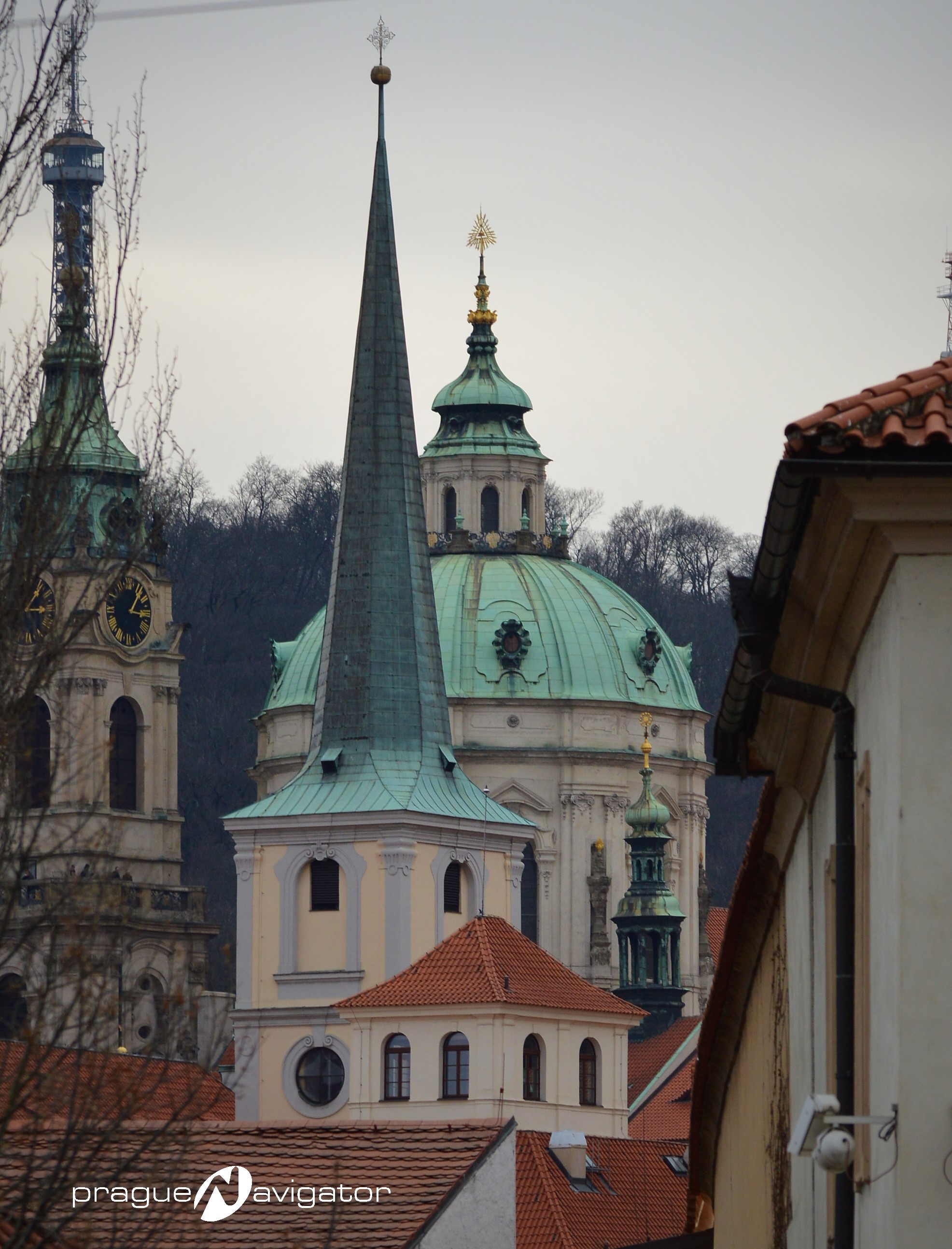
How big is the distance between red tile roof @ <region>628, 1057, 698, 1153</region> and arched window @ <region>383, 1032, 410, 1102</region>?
10.4 m

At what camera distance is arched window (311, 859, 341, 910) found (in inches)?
3440

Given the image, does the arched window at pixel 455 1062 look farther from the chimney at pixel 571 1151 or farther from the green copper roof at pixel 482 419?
the green copper roof at pixel 482 419

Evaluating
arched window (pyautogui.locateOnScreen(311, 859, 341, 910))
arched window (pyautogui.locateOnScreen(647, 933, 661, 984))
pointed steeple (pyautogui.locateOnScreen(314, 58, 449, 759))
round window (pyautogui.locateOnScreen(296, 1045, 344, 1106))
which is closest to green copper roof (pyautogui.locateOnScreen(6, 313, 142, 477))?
round window (pyautogui.locateOnScreen(296, 1045, 344, 1106))

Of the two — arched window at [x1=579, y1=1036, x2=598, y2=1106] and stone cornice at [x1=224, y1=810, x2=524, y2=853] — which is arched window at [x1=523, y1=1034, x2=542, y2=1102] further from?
stone cornice at [x1=224, y1=810, x2=524, y2=853]

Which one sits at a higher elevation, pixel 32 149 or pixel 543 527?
pixel 543 527

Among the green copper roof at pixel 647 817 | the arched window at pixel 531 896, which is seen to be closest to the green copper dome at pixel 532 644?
the green copper roof at pixel 647 817

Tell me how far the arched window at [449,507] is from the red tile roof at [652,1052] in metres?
20.0

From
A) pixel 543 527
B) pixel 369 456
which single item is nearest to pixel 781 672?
pixel 369 456

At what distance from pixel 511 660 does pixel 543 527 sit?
8877 mm

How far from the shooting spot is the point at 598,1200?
191 ft

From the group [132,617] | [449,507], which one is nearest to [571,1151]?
[132,617]

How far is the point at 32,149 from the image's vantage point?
869 inches

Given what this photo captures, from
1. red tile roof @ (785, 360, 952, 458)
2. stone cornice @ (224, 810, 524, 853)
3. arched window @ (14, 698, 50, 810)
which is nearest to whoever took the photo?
red tile roof @ (785, 360, 952, 458)

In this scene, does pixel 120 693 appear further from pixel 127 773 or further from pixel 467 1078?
pixel 467 1078
